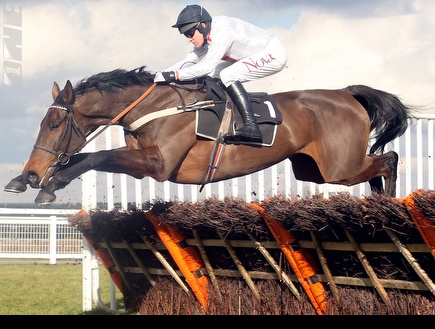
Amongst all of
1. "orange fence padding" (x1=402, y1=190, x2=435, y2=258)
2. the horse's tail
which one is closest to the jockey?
the horse's tail

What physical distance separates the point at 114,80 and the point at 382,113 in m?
2.52

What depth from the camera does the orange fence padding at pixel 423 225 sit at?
3.71 m

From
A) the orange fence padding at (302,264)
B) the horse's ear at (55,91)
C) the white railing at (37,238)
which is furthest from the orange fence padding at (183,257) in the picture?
the white railing at (37,238)

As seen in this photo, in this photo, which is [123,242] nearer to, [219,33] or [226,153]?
[226,153]

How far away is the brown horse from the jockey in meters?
0.20

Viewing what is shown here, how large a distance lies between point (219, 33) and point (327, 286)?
2.17 metres

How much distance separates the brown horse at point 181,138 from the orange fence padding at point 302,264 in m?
1.22

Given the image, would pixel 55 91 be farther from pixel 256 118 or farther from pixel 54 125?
pixel 256 118

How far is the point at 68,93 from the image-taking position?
5.78 m

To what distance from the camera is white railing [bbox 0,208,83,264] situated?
1267cm

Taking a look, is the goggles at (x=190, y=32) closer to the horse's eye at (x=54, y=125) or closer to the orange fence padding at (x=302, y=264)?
the horse's eye at (x=54, y=125)

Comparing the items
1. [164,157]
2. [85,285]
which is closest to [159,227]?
[164,157]

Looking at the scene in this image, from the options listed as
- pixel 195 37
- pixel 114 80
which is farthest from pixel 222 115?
pixel 114 80

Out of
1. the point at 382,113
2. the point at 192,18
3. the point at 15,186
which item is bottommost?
the point at 15,186
